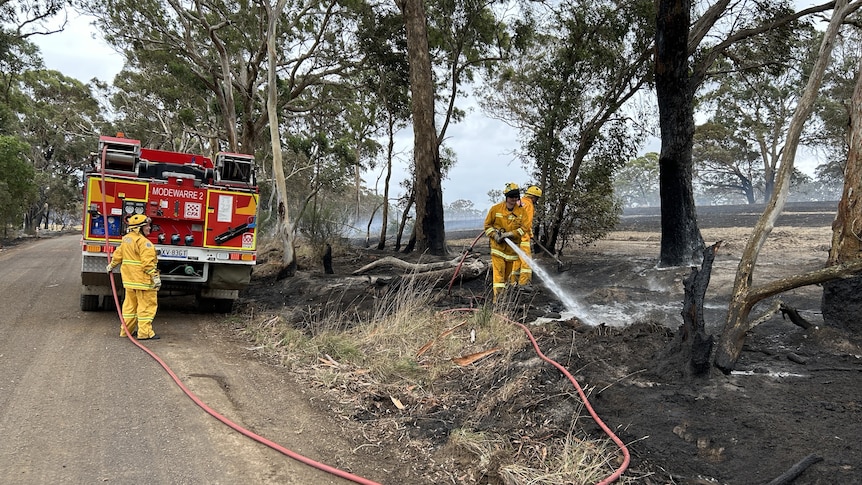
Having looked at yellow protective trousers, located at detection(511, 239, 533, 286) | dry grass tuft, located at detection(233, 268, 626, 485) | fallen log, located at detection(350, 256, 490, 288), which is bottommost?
dry grass tuft, located at detection(233, 268, 626, 485)

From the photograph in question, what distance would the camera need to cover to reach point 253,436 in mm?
3730

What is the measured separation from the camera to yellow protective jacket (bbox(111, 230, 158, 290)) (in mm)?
6449

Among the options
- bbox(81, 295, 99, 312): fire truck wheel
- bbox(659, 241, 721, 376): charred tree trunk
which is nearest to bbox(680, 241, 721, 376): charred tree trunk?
bbox(659, 241, 721, 376): charred tree trunk

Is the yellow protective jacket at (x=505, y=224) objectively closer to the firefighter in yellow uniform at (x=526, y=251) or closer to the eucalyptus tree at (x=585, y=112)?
the firefighter in yellow uniform at (x=526, y=251)

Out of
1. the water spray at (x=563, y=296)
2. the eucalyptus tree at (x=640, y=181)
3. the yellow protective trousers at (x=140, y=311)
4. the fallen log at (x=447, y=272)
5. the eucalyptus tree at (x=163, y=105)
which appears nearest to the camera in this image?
the yellow protective trousers at (x=140, y=311)

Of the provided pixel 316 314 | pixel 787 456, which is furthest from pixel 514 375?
pixel 316 314

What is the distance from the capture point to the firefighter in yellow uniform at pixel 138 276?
21.1 ft

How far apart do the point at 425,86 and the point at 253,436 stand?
12.2 metres

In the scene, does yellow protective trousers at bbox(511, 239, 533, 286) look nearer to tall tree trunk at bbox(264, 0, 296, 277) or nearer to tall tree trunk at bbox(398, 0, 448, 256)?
tall tree trunk at bbox(264, 0, 296, 277)

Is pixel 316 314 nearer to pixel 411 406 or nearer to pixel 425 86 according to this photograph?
pixel 411 406

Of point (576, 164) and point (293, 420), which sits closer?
point (293, 420)

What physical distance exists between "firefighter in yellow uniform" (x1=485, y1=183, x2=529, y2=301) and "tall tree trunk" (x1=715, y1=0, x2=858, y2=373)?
11.4 ft

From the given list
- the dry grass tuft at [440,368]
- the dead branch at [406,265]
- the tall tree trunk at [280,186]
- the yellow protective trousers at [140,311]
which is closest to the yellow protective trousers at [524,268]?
the dry grass tuft at [440,368]

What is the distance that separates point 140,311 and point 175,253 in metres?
1.20
